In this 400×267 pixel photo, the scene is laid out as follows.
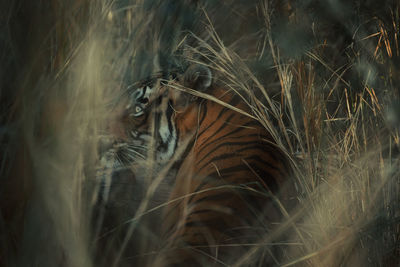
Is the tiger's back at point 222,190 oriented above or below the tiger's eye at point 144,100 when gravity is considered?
below

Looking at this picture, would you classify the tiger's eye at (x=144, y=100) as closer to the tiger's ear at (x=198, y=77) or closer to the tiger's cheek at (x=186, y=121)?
the tiger's cheek at (x=186, y=121)

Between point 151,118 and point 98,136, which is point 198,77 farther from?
point 98,136

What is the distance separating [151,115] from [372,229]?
1.17 meters

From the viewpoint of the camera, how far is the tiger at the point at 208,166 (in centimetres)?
115

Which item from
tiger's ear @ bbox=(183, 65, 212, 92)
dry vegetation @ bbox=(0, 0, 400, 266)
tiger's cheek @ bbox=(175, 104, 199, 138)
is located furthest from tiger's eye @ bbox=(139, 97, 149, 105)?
dry vegetation @ bbox=(0, 0, 400, 266)

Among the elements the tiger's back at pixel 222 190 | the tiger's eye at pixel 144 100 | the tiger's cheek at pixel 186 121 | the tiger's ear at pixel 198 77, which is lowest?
the tiger's back at pixel 222 190

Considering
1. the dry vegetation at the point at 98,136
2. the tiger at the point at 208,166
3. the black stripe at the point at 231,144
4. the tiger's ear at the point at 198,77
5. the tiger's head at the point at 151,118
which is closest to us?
the dry vegetation at the point at 98,136

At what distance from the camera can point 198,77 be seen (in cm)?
168

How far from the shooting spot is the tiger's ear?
167 cm

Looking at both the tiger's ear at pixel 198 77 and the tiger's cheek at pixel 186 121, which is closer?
the tiger's ear at pixel 198 77

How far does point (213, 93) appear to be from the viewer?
1.72 meters

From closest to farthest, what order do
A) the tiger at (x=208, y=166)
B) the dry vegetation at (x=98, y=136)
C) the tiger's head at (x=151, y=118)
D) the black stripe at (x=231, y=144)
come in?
the dry vegetation at (x=98, y=136), the tiger at (x=208, y=166), the black stripe at (x=231, y=144), the tiger's head at (x=151, y=118)

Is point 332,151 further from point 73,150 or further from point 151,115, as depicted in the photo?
point 151,115

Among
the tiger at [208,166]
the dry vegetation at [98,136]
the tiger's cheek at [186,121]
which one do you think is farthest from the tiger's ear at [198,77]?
the dry vegetation at [98,136]
